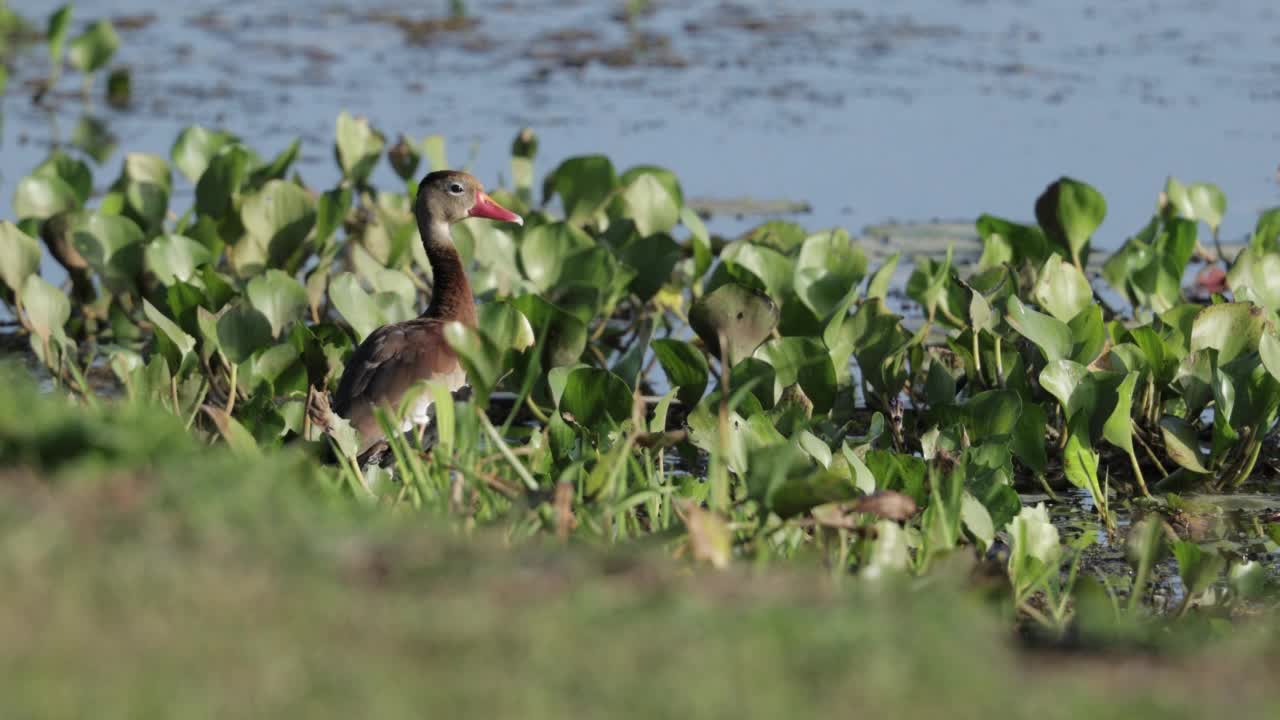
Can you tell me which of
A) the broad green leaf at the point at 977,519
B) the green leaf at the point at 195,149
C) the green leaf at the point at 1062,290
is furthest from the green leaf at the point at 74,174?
the broad green leaf at the point at 977,519

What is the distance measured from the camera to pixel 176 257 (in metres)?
7.21

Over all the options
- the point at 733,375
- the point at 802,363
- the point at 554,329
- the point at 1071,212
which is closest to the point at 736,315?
the point at 802,363

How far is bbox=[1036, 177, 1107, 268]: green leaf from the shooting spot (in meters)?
7.51

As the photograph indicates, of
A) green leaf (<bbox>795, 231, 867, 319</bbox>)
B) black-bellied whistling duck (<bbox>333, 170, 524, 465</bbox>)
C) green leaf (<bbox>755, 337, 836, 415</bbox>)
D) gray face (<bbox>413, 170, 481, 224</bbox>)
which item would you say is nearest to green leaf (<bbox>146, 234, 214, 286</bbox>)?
gray face (<bbox>413, 170, 481, 224</bbox>)

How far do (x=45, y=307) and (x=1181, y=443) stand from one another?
378 centimetres

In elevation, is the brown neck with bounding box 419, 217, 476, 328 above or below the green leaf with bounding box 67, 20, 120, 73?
above

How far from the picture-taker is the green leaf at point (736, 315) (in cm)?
610

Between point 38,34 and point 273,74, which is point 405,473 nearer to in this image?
point 273,74

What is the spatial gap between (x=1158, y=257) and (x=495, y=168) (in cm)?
502

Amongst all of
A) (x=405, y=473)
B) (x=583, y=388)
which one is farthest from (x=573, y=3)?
(x=405, y=473)

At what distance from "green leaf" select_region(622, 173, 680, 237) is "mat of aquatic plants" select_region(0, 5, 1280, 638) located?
1 centimetres

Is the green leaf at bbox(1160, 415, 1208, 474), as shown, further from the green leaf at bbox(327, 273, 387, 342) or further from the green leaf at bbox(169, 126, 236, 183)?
the green leaf at bbox(169, 126, 236, 183)

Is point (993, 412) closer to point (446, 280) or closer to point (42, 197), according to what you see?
point (446, 280)

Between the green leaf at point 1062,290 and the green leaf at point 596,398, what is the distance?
5.22ft
